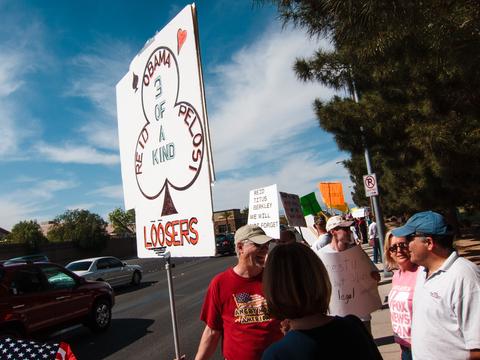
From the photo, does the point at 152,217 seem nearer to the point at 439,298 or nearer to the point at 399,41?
the point at 439,298

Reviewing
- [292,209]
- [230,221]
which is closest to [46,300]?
[292,209]

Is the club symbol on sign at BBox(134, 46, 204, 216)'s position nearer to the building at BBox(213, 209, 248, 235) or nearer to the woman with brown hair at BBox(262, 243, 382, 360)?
the woman with brown hair at BBox(262, 243, 382, 360)

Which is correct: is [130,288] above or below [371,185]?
below

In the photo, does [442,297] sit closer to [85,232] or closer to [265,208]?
[265,208]

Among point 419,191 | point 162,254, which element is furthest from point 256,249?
point 419,191

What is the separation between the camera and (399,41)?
16.2 feet

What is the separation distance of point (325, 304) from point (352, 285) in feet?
7.94

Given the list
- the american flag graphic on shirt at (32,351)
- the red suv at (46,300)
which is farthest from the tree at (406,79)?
the red suv at (46,300)

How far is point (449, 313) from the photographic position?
87.4 inches

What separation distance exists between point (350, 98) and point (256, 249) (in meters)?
6.94

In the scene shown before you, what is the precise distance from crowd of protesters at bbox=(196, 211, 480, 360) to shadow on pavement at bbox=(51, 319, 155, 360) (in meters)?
5.20

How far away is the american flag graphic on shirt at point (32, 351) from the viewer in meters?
2.32

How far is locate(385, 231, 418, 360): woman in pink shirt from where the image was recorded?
10.1 ft

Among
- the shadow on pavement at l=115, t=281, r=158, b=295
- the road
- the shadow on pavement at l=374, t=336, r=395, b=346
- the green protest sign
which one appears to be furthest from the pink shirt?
the shadow on pavement at l=115, t=281, r=158, b=295
